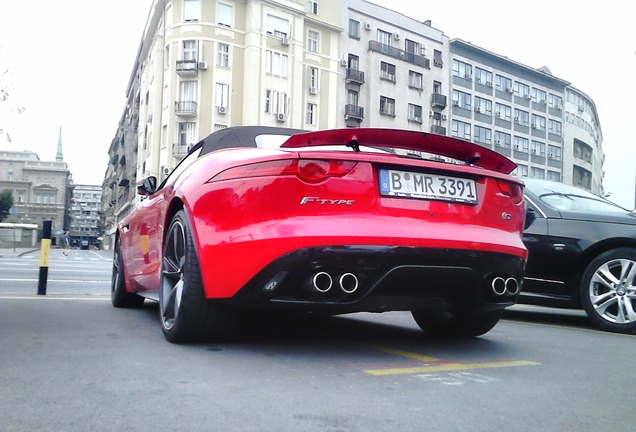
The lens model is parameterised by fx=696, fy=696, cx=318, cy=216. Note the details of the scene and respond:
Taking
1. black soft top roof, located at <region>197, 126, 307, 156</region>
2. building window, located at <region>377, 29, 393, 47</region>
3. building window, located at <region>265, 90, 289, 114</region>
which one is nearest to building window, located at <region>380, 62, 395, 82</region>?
building window, located at <region>377, 29, 393, 47</region>

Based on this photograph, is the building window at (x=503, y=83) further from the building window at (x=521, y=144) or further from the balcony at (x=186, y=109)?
the balcony at (x=186, y=109)

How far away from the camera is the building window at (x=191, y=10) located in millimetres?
45188

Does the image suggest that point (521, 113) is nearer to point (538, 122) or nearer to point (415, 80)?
point (538, 122)

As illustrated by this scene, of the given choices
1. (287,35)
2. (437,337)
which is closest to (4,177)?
(287,35)

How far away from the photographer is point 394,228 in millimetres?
3555

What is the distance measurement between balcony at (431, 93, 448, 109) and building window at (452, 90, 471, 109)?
101 inches

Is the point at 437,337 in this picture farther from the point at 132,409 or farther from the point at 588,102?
the point at 588,102

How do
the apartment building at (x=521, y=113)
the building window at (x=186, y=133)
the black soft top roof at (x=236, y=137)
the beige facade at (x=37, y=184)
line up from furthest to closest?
1. the beige facade at (x=37, y=184)
2. the apartment building at (x=521, y=113)
3. the building window at (x=186, y=133)
4. the black soft top roof at (x=236, y=137)

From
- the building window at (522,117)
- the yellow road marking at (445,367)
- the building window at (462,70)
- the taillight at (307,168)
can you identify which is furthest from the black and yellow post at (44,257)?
the building window at (522,117)

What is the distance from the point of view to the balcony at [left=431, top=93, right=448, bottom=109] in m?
58.8

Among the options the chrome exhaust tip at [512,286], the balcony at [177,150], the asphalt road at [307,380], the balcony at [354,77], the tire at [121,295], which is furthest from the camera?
the balcony at [354,77]

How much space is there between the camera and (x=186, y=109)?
4572 cm

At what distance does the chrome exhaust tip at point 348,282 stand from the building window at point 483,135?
205ft

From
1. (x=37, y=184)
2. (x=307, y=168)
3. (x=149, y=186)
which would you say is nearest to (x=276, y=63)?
(x=149, y=186)
